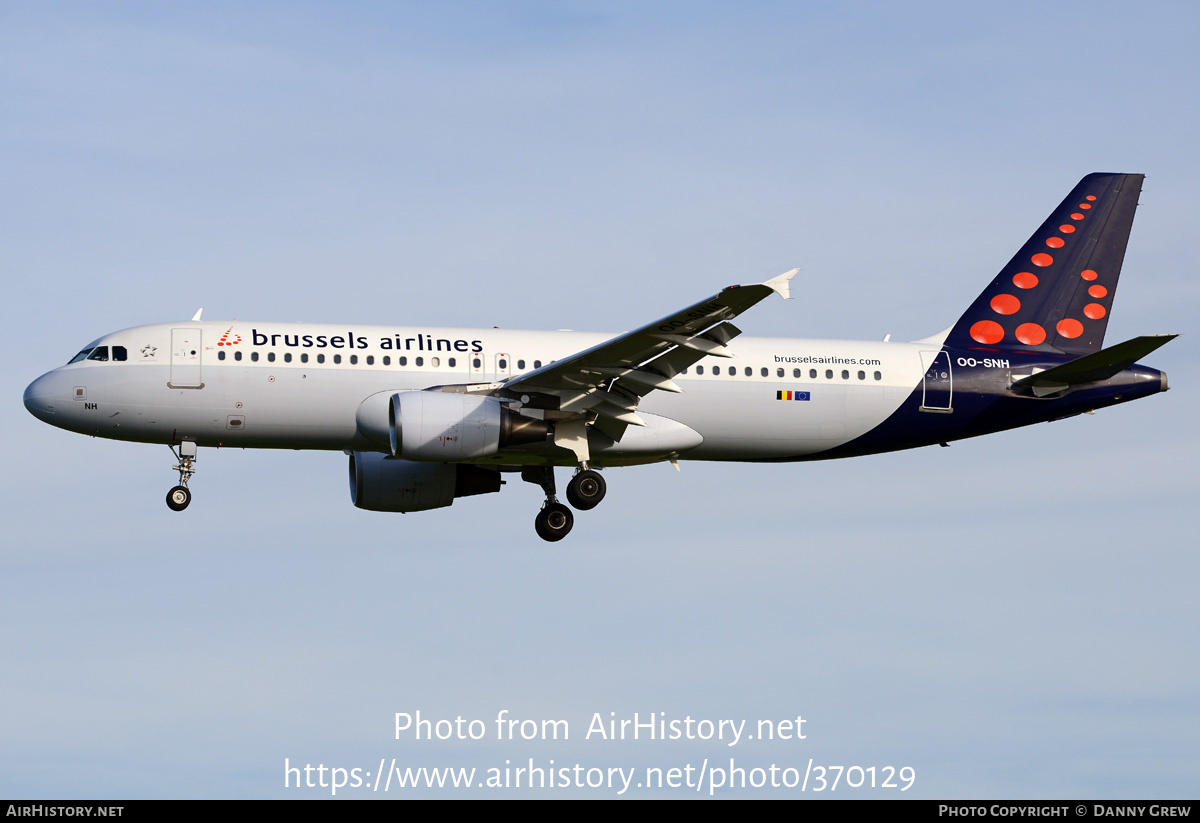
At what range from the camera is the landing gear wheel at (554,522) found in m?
35.2

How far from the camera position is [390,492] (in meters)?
36.4

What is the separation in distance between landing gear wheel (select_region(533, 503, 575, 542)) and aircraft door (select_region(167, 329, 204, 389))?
26.5 feet

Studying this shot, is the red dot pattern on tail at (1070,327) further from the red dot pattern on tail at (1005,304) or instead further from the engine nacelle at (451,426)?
the engine nacelle at (451,426)

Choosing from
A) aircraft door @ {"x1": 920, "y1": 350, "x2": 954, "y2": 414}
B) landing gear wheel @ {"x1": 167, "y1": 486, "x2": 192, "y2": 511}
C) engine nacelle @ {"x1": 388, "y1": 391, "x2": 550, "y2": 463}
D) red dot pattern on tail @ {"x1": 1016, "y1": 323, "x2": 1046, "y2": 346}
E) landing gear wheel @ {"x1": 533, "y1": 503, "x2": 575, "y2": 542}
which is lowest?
landing gear wheel @ {"x1": 533, "y1": 503, "x2": 575, "y2": 542}

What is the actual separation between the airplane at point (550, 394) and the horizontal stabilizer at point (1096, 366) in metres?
0.05

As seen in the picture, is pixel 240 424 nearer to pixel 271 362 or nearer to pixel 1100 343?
pixel 271 362

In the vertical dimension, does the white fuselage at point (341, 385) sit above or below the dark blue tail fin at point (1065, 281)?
below

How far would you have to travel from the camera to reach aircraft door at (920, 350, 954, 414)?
35688 mm

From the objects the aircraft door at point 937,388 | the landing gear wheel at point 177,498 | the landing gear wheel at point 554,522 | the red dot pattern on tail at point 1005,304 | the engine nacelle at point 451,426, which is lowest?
the landing gear wheel at point 554,522

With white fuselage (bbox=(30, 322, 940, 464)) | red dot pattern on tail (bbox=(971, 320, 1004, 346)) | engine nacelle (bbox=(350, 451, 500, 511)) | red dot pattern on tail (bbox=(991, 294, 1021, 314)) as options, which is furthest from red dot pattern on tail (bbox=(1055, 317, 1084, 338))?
engine nacelle (bbox=(350, 451, 500, 511))

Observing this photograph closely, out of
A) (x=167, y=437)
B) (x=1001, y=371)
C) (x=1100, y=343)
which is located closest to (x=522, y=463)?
(x=167, y=437)

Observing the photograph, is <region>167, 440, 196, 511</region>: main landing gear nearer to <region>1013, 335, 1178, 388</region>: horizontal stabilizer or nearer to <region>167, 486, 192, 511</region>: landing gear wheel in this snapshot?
<region>167, 486, 192, 511</region>: landing gear wheel

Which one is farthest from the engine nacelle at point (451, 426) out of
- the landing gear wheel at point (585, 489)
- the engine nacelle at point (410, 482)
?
the engine nacelle at point (410, 482)

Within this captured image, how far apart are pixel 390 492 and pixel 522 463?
3996 mm
